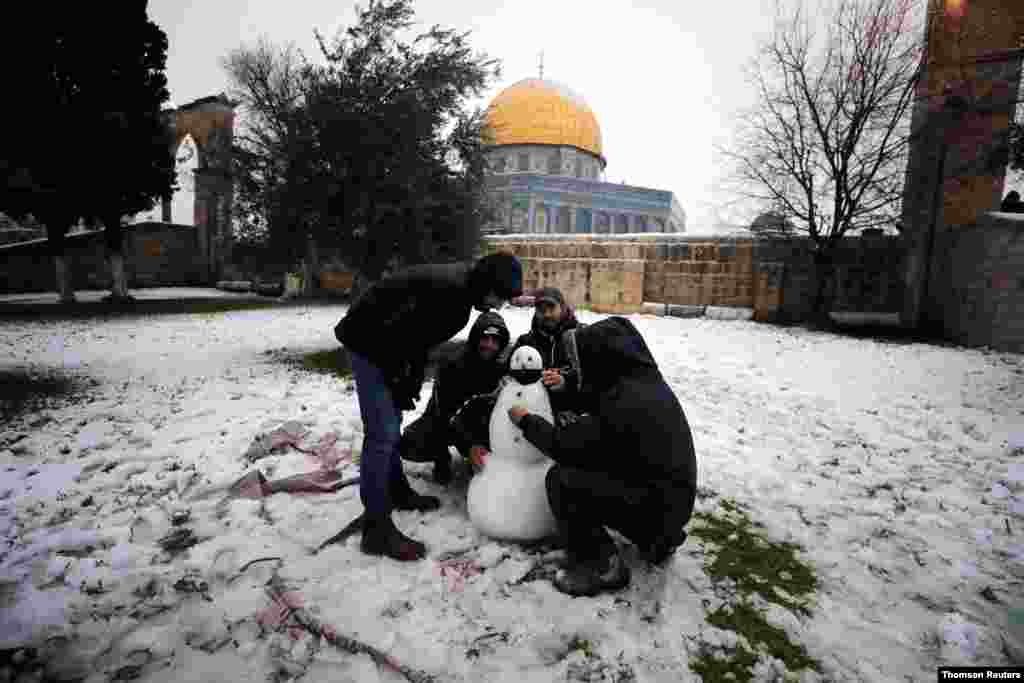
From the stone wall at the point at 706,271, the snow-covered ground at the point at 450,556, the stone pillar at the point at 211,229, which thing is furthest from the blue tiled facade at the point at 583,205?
the snow-covered ground at the point at 450,556

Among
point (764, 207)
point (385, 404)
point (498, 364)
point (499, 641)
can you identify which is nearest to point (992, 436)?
point (498, 364)

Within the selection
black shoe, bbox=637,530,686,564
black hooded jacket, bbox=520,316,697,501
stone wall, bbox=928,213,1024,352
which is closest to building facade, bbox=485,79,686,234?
stone wall, bbox=928,213,1024,352

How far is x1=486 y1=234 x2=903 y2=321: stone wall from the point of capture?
14055 millimetres

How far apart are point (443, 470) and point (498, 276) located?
197cm

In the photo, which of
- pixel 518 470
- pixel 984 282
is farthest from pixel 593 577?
pixel 984 282

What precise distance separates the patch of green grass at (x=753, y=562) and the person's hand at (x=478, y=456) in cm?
149

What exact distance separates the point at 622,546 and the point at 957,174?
14262mm

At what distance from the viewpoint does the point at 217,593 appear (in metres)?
2.55

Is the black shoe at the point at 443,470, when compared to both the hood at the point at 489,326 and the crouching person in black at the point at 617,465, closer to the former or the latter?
the hood at the point at 489,326

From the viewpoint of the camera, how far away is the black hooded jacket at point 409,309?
9.04 feet

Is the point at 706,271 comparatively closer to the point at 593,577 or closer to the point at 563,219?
the point at 593,577

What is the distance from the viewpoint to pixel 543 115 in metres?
36.9

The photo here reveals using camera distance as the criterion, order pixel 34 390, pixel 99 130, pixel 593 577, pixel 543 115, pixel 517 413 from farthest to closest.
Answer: pixel 543 115 → pixel 99 130 → pixel 34 390 → pixel 517 413 → pixel 593 577

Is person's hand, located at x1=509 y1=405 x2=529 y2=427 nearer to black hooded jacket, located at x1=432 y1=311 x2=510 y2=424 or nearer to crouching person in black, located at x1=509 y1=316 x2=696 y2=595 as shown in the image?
crouching person in black, located at x1=509 y1=316 x2=696 y2=595
